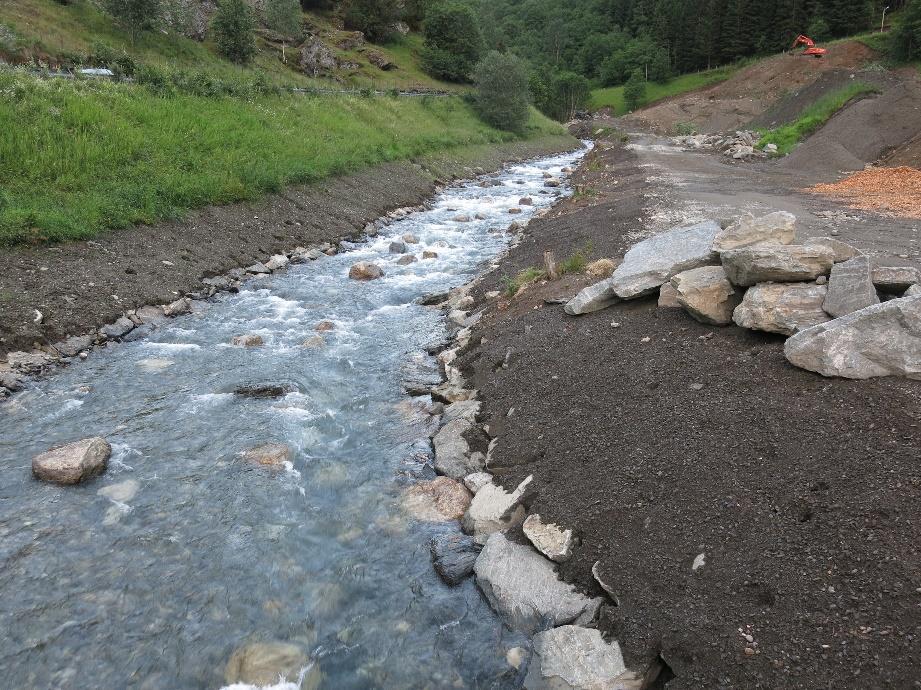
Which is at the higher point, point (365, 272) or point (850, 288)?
point (850, 288)

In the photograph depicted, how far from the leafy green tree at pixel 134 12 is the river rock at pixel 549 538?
49.7 meters

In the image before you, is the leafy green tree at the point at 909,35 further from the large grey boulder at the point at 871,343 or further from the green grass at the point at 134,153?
the large grey boulder at the point at 871,343

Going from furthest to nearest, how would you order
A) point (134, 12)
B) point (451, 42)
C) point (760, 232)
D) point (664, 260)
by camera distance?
point (451, 42)
point (134, 12)
point (664, 260)
point (760, 232)

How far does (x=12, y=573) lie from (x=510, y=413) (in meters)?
6.92

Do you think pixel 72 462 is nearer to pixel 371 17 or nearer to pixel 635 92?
A: pixel 371 17

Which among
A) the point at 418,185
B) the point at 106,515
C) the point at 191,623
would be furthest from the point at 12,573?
the point at 418,185

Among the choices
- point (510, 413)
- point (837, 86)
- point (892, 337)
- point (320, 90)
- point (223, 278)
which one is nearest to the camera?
point (892, 337)

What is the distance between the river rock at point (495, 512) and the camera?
7.83 metres

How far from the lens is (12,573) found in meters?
7.07

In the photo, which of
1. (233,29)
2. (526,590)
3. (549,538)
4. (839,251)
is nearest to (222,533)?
(526,590)

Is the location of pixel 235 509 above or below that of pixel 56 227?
below

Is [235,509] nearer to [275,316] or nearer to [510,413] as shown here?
[510,413]

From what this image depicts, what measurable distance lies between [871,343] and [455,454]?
577 cm

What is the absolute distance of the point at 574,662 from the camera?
567 cm
